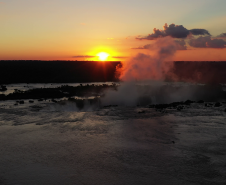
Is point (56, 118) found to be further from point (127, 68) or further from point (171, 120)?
point (127, 68)

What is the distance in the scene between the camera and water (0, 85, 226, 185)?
38.3ft

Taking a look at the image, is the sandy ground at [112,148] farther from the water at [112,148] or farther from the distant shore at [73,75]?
the distant shore at [73,75]

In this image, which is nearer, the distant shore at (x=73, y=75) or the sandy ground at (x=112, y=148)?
the sandy ground at (x=112, y=148)

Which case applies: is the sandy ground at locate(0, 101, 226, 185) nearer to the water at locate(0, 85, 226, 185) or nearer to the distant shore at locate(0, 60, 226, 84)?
the water at locate(0, 85, 226, 185)

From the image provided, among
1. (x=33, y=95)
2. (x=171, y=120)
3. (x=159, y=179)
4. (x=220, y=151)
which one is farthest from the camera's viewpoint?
(x=33, y=95)

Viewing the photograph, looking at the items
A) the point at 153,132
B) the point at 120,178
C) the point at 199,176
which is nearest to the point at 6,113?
the point at 153,132

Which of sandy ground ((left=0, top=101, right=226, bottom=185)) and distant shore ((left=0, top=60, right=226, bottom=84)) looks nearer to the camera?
sandy ground ((left=0, top=101, right=226, bottom=185))

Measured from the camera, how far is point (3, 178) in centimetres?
1143

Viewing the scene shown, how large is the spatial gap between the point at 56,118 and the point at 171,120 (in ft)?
39.4

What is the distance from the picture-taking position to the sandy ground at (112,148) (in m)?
11.6

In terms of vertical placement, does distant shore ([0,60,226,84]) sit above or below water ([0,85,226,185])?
above

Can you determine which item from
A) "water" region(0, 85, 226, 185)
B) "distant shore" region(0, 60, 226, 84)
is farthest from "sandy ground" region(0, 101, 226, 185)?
"distant shore" region(0, 60, 226, 84)

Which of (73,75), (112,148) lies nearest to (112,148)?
(112,148)

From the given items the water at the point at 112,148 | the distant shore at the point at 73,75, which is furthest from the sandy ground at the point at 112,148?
the distant shore at the point at 73,75
